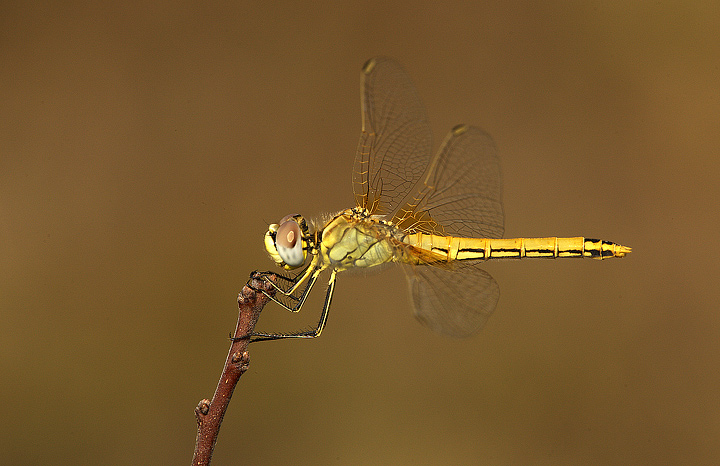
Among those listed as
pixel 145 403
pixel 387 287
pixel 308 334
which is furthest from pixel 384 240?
pixel 145 403

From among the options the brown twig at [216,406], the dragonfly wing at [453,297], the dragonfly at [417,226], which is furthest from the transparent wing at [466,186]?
the brown twig at [216,406]

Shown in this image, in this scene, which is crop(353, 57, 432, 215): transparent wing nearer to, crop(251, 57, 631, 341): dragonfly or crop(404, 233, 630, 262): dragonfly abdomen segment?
crop(251, 57, 631, 341): dragonfly

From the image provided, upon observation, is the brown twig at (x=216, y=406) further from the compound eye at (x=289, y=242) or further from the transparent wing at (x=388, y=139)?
the transparent wing at (x=388, y=139)

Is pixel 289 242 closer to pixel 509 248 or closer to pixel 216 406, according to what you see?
pixel 216 406

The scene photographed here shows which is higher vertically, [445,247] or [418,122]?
[418,122]

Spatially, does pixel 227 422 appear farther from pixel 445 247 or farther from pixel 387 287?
pixel 445 247

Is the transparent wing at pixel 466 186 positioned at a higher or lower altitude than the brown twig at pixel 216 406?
higher

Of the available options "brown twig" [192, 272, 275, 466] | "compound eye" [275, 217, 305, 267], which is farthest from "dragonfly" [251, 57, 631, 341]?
"brown twig" [192, 272, 275, 466]

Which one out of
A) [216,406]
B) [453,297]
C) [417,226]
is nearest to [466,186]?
[417,226]
